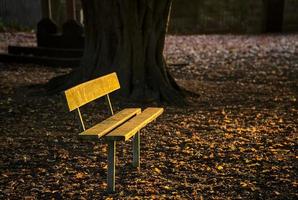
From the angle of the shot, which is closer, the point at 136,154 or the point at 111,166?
the point at 111,166

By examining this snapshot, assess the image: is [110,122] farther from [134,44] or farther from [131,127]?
[134,44]

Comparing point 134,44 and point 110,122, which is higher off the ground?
Result: point 134,44

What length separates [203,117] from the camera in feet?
23.8

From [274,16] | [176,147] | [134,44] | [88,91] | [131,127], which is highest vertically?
[274,16]

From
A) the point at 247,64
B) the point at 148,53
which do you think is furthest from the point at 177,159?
the point at 247,64

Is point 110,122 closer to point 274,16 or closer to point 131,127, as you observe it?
point 131,127

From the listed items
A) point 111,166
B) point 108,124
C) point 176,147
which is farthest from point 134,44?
point 111,166

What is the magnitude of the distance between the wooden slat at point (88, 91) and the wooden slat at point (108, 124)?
0.27 m

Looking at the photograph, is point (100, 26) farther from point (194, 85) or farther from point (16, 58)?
point (16, 58)

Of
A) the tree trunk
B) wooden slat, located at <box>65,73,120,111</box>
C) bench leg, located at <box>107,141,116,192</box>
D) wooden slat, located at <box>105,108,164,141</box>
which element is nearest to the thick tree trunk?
wooden slat, located at <box>65,73,120,111</box>

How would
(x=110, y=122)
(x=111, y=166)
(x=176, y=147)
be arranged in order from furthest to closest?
(x=176, y=147), (x=110, y=122), (x=111, y=166)

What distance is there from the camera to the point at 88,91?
4.73 m

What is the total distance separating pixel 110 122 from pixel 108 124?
0.10 m

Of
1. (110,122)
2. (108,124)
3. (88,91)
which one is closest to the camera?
(108,124)
